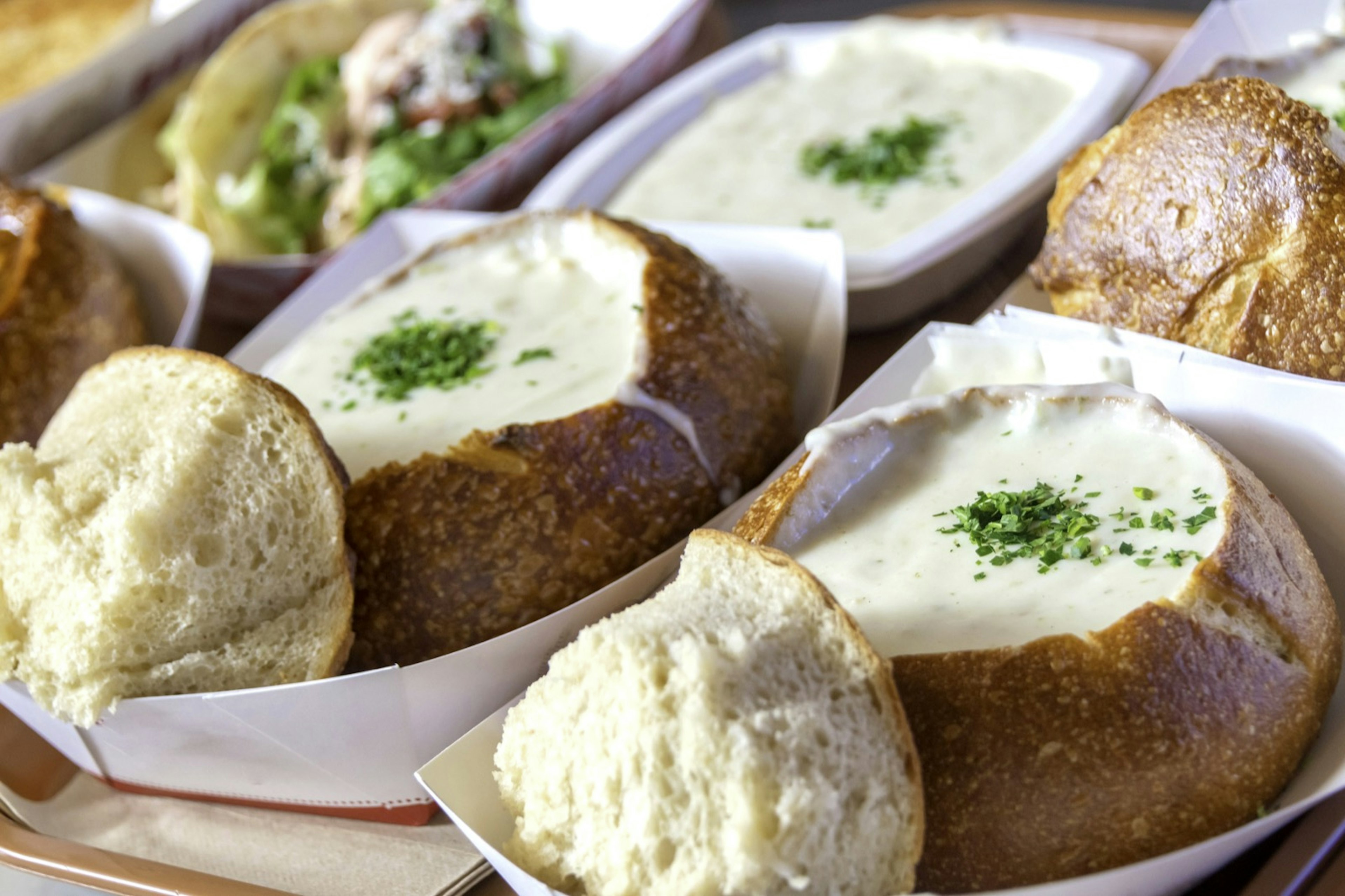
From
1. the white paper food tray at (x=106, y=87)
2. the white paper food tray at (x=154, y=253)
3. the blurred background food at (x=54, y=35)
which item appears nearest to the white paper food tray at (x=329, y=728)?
the white paper food tray at (x=154, y=253)

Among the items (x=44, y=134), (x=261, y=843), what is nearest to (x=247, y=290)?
(x=44, y=134)

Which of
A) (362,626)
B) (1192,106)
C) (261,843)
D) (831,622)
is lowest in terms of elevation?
(261,843)

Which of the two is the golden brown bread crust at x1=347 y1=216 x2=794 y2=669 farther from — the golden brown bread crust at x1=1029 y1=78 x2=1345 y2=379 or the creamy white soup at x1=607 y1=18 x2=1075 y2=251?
the creamy white soup at x1=607 y1=18 x2=1075 y2=251

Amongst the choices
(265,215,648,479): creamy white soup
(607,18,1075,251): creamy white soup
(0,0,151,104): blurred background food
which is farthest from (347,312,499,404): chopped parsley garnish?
(0,0,151,104): blurred background food

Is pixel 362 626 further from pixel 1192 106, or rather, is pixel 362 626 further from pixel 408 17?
pixel 408 17

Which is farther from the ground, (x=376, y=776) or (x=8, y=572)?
(x=8, y=572)
